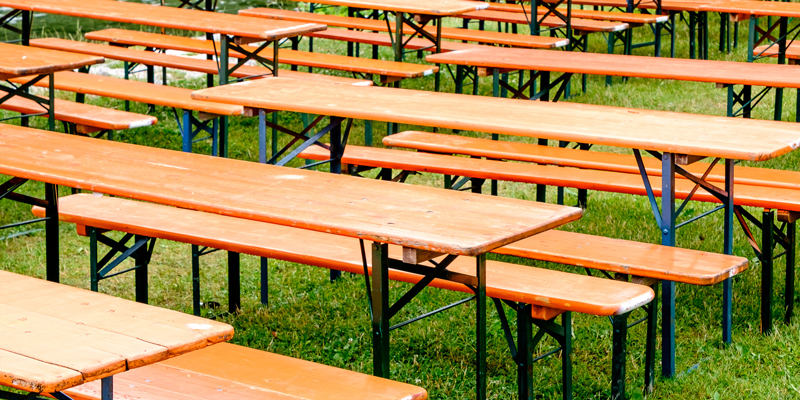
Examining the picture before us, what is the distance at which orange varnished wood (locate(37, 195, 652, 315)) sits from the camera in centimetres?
404

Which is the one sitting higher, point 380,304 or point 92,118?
point 92,118

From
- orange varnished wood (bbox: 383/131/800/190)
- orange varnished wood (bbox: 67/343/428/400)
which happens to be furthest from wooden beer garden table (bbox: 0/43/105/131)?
orange varnished wood (bbox: 67/343/428/400)

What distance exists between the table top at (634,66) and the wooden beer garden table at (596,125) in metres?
0.84

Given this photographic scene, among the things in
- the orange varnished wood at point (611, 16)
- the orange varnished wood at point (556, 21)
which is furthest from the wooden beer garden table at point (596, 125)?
the orange varnished wood at point (611, 16)

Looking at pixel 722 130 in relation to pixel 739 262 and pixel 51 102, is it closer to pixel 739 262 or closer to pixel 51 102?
pixel 739 262

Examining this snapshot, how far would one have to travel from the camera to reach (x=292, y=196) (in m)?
3.90

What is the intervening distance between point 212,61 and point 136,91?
1.59 metres

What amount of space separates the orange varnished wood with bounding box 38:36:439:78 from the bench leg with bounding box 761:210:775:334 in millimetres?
3700

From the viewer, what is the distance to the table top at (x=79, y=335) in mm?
2543

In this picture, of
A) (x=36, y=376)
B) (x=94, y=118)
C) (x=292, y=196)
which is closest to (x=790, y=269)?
(x=292, y=196)

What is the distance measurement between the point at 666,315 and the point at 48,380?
10.4 feet

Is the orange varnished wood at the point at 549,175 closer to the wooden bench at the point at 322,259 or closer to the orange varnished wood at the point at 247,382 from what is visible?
the wooden bench at the point at 322,259

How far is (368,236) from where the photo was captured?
11.1 feet

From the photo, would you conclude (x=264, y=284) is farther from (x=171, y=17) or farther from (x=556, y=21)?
(x=556, y=21)
